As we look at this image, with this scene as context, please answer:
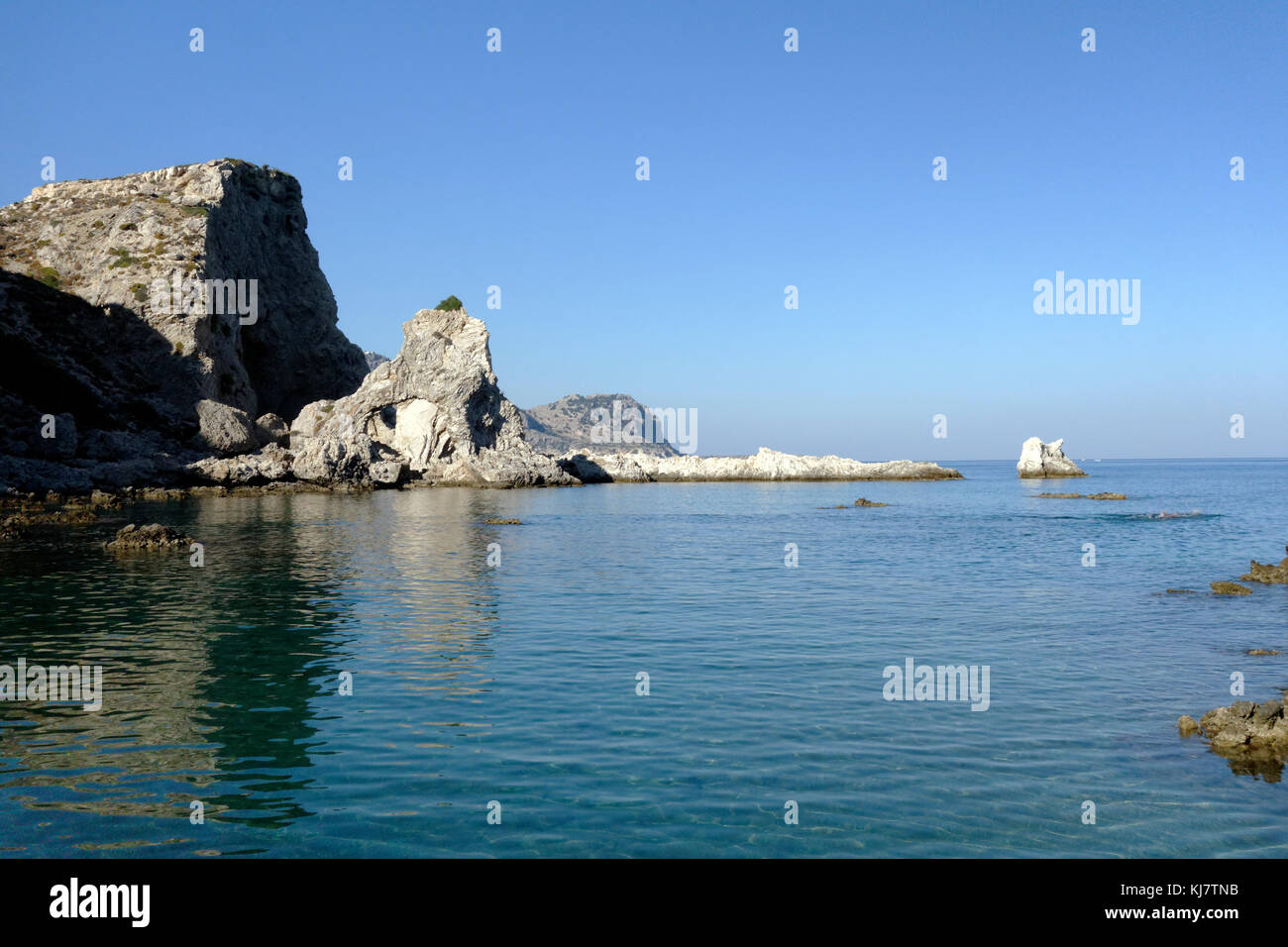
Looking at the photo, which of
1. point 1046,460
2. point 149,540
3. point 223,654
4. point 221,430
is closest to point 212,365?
point 221,430

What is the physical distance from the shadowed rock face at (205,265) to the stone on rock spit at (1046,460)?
116199mm

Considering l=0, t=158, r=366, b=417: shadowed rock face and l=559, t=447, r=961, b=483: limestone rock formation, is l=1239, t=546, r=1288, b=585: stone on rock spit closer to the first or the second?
l=0, t=158, r=366, b=417: shadowed rock face

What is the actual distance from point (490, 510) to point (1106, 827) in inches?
2523

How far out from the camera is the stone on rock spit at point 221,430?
9569 centimetres

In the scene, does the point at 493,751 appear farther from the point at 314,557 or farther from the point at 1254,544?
the point at 1254,544

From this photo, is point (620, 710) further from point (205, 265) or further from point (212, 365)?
point (205, 265)

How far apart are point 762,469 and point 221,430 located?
86.7 metres

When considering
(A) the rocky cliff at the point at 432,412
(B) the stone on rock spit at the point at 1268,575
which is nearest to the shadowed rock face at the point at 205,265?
(A) the rocky cliff at the point at 432,412

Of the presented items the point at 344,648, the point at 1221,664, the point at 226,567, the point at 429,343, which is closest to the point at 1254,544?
the point at 1221,664

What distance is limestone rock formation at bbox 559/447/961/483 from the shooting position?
148375 millimetres

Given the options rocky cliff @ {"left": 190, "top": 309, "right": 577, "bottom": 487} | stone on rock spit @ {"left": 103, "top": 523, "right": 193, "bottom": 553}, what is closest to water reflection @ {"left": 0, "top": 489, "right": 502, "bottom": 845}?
stone on rock spit @ {"left": 103, "top": 523, "right": 193, "bottom": 553}

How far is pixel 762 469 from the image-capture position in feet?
495

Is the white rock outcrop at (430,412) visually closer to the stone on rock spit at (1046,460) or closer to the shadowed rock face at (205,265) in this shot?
the shadowed rock face at (205,265)
